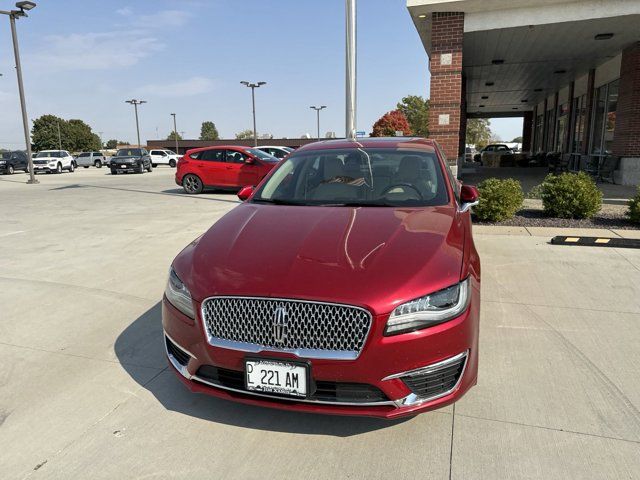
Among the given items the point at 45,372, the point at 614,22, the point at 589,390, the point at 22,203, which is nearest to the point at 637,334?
the point at 589,390

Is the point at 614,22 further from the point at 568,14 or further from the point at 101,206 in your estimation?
the point at 101,206

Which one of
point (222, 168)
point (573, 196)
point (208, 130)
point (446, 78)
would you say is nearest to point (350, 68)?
point (446, 78)

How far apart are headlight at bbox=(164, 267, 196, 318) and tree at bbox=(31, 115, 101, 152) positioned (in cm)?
10144

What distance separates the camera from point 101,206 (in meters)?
12.4

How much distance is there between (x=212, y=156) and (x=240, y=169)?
1.11m

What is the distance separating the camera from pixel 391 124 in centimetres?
6788

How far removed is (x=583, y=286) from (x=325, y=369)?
398 centimetres

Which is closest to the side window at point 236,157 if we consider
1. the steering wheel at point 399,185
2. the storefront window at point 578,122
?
the steering wheel at point 399,185

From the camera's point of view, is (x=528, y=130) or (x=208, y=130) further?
(x=208, y=130)

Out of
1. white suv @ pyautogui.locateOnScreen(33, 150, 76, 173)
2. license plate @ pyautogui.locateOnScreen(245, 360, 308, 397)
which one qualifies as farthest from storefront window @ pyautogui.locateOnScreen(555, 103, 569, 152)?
white suv @ pyautogui.locateOnScreen(33, 150, 76, 173)

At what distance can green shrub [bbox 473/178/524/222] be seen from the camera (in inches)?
339

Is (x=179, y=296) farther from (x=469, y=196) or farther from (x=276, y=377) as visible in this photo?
(x=469, y=196)

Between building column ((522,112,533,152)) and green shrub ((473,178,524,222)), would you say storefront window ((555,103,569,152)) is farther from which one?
green shrub ((473,178,524,222))

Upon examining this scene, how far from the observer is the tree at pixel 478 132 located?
73.9m
